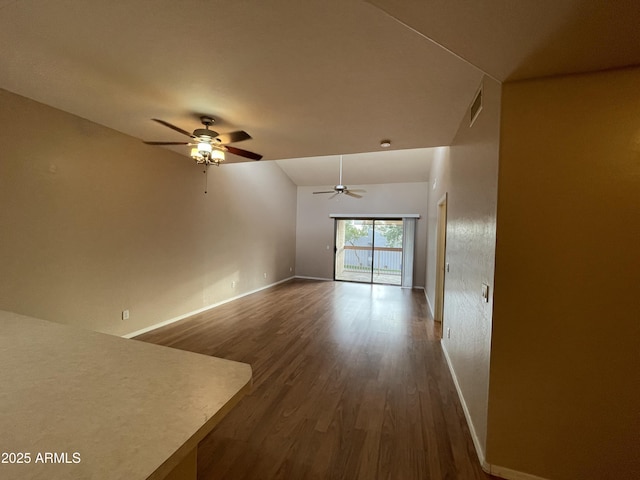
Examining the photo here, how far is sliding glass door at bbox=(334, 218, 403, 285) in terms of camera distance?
26.6 feet

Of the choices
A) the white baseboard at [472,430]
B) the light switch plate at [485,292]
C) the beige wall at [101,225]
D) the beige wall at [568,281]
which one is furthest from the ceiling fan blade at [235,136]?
the white baseboard at [472,430]

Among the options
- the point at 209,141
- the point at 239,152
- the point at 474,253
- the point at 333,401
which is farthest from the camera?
the point at 239,152

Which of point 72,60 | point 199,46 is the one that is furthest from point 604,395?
point 72,60

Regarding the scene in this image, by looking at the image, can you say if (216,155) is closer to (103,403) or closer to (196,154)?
(196,154)

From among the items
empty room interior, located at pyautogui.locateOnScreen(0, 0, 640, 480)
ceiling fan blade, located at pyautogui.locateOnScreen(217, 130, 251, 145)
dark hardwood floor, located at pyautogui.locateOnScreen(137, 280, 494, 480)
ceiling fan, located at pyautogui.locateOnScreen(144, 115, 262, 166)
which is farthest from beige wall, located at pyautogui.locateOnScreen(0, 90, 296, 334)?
ceiling fan blade, located at pyautogui.locateOnScreen(217, 130, 251, 145)

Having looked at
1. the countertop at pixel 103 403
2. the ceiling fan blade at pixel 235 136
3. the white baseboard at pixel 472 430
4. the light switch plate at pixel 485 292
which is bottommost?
the white baseboard at pixel 472 430

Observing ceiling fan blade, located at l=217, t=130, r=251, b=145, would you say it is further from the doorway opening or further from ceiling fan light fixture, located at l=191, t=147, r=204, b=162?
the doorway opening

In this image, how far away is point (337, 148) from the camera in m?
3.58

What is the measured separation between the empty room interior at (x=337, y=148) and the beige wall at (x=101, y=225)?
2 centimetres

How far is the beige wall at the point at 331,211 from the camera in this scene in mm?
7379

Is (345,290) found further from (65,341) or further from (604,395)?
(65,341)

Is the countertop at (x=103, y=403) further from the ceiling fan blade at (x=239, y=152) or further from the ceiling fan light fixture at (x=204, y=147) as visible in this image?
the ceiling fan blade at (x=239, y=152)

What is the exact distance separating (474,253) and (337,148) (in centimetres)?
227

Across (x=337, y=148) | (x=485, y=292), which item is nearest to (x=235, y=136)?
(x=337, y=148)
